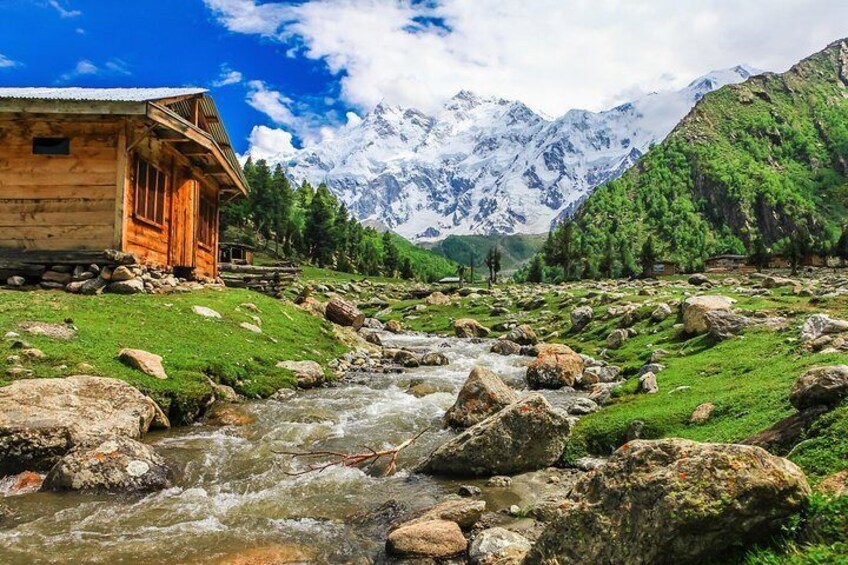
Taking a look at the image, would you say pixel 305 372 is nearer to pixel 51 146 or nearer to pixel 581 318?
pixel 51 146

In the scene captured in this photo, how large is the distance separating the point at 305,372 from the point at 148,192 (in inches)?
451

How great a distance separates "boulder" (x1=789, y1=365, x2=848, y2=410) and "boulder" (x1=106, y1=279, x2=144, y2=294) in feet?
67.8

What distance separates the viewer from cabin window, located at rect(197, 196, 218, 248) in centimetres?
3163

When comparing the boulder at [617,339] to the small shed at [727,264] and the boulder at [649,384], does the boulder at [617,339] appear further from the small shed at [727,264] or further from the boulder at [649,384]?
the small shed at [727,264]

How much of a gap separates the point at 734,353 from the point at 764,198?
8497 inches

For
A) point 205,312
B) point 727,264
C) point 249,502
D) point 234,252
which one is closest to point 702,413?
point 249,502

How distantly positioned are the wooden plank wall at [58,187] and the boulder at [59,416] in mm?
10748

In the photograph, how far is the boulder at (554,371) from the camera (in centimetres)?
1978

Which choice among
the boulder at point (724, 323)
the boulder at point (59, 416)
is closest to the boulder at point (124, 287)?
the boulder at point (59, 416)

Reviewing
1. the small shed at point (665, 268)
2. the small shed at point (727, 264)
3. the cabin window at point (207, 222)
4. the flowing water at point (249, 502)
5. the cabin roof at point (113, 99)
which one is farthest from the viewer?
the small shed at point (665, 268)

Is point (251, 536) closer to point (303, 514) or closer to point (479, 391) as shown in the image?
point (303, 514)

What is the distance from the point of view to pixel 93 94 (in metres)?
21.7

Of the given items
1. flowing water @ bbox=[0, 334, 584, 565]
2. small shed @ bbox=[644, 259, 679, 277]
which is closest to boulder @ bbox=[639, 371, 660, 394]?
flowing water @ bbox=[0, 334, 584, 565]

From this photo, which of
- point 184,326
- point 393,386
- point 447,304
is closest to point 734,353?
point 393,386
